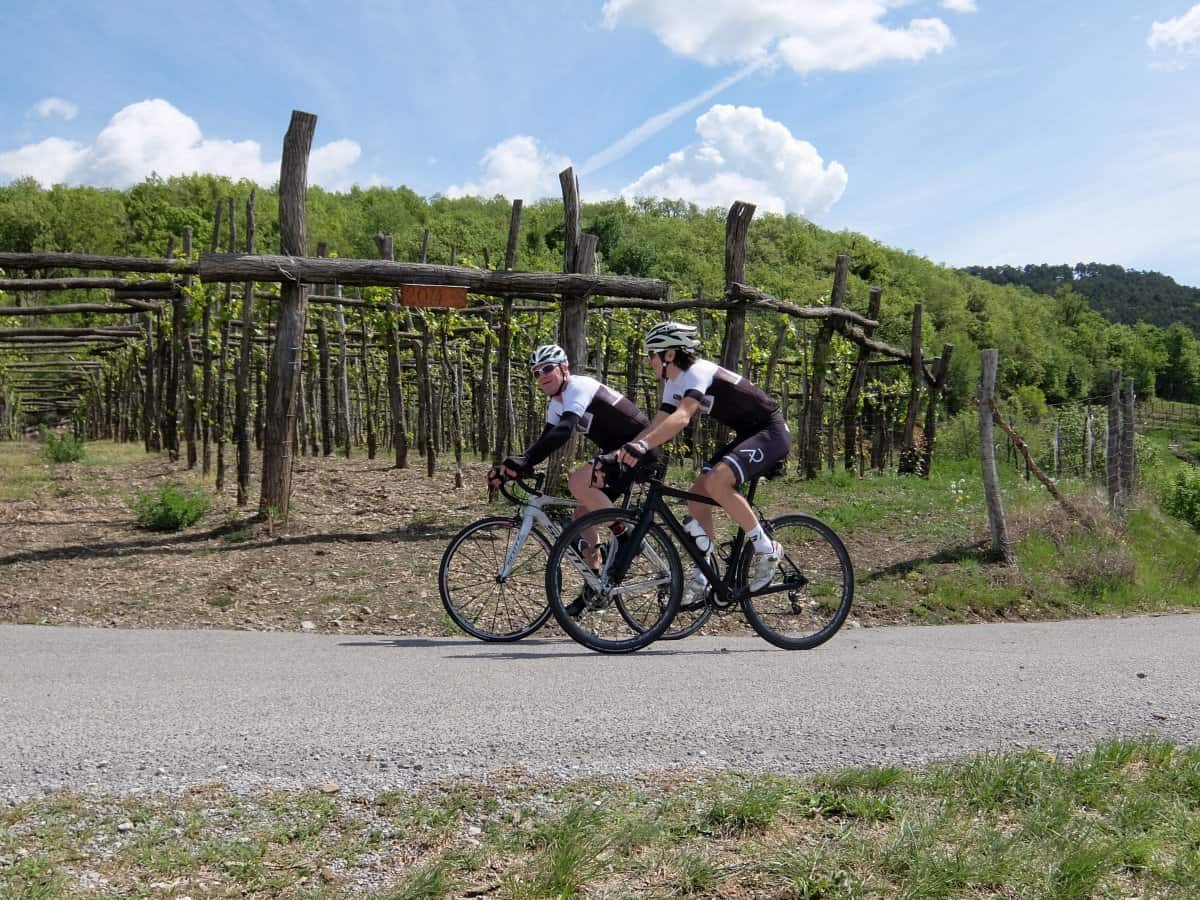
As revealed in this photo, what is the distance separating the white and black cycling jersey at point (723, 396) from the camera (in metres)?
5.95

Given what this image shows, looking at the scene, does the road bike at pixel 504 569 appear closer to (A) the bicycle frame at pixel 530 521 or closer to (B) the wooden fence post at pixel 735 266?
(A) the bicycle frame at pixel 530 521

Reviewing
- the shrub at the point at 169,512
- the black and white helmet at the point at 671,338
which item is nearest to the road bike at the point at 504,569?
the black and white helmet at the point at 671,338

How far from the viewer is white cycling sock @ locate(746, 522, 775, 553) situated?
6082 millimetres

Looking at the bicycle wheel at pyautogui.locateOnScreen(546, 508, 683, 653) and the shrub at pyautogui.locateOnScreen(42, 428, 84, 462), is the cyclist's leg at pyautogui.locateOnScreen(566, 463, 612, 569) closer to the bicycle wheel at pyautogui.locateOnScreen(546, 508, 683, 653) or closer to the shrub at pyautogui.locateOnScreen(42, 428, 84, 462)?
the bicycle wheel at pyautogui.locateOnScreen(546, 508, 683, 653)

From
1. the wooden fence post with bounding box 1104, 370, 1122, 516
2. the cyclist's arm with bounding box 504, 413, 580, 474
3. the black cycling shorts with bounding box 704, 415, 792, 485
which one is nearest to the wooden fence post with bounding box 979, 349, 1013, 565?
the wooden fence post with bounding box 1104, 370, 1122, 516

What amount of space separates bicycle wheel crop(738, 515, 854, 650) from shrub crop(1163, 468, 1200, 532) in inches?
432

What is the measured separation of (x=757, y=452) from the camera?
607cm

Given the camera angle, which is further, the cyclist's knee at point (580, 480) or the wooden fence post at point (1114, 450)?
the wooden fence post at point (1114, 450)

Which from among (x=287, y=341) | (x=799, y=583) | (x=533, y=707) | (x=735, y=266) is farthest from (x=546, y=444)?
(x=735, y=266)

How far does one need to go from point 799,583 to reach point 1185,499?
22459 millimetres

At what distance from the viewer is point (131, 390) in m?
33.1

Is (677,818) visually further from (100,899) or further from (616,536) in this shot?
(616,536)

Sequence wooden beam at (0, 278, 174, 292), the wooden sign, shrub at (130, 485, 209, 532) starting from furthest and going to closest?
1. wooden beam at (0, 278, 174, 292)
2. shrub at (130, 485, 209, 532)
3. the wooden sign

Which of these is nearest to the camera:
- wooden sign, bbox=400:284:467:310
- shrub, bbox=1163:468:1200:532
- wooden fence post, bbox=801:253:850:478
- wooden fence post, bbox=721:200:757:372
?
wooden sign, bbox=400:284:467:310
